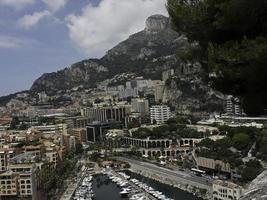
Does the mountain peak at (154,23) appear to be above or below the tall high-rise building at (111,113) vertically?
above

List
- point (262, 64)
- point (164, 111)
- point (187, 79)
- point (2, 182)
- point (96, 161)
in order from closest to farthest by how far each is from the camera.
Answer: point (262, 64) < point (2, 182) < point (96, 161) < point (164, 111) < point (187, 79)

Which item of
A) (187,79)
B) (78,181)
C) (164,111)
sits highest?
(187,79)

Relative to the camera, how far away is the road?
945 inches

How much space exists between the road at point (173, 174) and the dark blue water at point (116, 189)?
690 mm

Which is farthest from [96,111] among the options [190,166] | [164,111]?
[190,166]

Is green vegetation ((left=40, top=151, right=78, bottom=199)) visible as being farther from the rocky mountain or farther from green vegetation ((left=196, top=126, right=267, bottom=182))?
the rocky mountain

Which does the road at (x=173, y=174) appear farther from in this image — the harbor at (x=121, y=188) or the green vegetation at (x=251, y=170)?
the green vegetation at (x=251, y=170)

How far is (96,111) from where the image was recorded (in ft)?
193

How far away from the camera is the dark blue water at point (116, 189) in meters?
22.8

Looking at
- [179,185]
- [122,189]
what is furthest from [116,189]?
[179,185]

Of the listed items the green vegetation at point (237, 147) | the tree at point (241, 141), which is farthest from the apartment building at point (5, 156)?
the tree at point (241, 141)

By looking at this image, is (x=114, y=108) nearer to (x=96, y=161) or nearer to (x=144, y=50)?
(x=96, y=161)

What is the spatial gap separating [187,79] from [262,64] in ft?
189

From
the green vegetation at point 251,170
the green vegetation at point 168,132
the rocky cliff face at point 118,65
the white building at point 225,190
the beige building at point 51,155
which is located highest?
the rocky cliff face at point 118,65
